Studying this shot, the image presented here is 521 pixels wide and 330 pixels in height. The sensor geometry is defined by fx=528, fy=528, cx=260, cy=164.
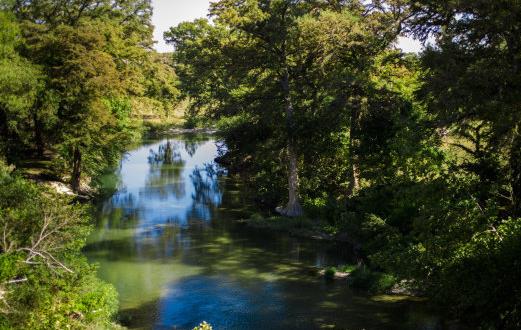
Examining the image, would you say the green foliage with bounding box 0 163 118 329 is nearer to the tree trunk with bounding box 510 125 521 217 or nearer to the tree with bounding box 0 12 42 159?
the tree trunk with bounding box 510 125 521 217

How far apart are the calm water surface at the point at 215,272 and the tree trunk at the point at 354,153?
6.05m

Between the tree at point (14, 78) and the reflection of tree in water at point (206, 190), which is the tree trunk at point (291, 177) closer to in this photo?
the reflection of tree in water at point (206, 190)

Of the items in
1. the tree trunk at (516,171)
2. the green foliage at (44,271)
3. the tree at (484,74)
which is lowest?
the green foliage at (44,271)

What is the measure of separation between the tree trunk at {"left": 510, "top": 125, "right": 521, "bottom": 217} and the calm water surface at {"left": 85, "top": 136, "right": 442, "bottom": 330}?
540 cm

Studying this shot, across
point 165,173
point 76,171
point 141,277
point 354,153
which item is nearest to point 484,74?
point 141,277

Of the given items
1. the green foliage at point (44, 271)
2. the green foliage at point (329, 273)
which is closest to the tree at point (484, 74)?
the green foliage at point (329, 273)

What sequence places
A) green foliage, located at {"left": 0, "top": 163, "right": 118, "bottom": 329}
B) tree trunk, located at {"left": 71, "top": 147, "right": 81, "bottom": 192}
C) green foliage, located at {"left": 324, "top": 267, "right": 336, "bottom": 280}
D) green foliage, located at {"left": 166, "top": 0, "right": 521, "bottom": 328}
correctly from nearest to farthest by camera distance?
green foliage, located at {"left": 0, "top": 163, "right": 118, "bottom": 329} < green foliage, located at {"left": 166, "top": 0, "right": 521, "bottom": 328} < green foliage, located at {"left": 324, "top": 267, "right": 336, "bottom": 280} < tree trunk, located at {"left": 71, "top": 147, "right": 81, "bottom": 192}

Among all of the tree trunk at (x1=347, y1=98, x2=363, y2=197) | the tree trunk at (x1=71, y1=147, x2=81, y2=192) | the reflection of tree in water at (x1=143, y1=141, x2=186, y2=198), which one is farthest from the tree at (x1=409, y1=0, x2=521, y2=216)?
the reflection of tree in water at (x1=143, y1=141, x2=186, y2=198)

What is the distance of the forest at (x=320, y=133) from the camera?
15539 mm

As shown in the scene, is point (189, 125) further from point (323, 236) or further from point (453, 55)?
point (453, 55)

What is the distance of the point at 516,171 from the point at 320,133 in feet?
64.0

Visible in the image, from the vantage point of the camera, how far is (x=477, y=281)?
45.8 ft

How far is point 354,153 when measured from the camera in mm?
33938

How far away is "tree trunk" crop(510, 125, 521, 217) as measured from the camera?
51.1 feet
